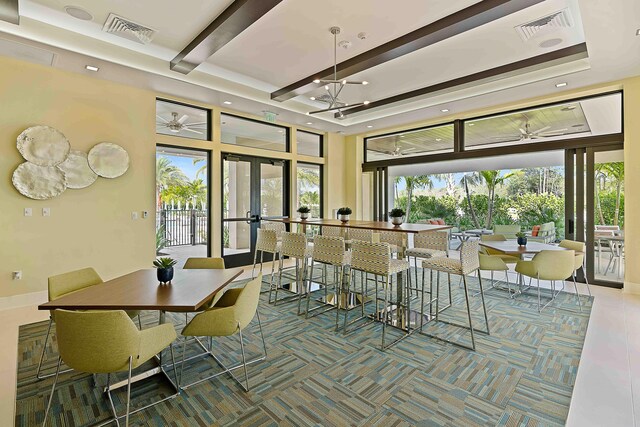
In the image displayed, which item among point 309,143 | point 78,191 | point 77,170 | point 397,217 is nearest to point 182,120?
point 77,170

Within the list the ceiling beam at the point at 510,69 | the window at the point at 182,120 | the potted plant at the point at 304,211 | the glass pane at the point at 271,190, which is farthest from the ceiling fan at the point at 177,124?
the ceiling beam at the point at 510,69

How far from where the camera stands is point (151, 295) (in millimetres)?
2205

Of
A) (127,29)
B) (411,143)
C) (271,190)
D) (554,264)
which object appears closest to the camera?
(127,29)

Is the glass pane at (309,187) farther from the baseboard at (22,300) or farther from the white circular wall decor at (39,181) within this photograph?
the baseboard at (22,300)

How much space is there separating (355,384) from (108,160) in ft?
15.2

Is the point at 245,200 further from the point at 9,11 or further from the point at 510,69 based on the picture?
the point at 510,69

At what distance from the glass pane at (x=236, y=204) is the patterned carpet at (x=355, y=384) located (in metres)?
3.22

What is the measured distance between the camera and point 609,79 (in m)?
4.61

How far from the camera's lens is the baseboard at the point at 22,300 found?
13.1ft

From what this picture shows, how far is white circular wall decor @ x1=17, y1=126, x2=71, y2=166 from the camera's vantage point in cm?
404

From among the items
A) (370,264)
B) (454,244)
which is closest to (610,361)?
(370,264)

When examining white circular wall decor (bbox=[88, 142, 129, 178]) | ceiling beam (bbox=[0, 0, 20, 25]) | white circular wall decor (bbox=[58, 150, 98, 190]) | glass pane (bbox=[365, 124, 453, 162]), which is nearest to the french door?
white circular wall decor (bbox=[88, 142, 129, 178])

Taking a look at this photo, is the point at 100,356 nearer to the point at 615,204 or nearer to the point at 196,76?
the point at 196,76

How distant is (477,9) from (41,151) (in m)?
5.48
